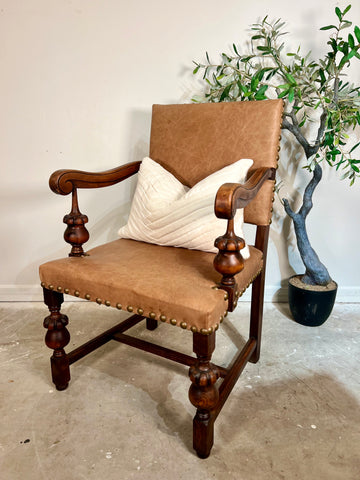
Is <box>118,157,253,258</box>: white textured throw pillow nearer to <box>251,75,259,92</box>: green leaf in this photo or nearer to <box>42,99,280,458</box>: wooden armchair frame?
<box>42,99,280,458</box>: wooden armchair frame

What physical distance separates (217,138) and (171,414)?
3.36 ft

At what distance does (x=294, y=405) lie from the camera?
1245 millimetres

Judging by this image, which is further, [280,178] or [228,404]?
[280,178]

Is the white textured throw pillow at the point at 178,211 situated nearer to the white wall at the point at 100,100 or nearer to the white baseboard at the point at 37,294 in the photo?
the white wall at the point at 100,100

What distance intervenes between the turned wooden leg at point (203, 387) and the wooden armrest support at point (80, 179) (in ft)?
2.15

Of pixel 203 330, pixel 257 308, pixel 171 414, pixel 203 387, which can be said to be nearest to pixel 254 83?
pixel 257 308

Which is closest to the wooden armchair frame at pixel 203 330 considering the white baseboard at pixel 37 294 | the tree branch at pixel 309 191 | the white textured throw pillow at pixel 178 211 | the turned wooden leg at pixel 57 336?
the turned wooden leg at pixel 57 336

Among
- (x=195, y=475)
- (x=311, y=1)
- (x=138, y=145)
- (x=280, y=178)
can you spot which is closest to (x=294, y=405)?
(x=195, y=475)

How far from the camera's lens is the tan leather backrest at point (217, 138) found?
50.2 inches

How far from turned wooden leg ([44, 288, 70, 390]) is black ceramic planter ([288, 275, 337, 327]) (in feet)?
3.73

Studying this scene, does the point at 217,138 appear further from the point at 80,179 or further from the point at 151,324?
the point at 151,324

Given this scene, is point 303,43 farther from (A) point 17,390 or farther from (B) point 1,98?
(A) point 17,390

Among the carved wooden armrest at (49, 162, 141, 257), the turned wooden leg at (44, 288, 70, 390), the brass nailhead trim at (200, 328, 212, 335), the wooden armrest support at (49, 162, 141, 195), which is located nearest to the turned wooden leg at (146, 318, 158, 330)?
the turned wooden leg at (44, 288, 70, 390)

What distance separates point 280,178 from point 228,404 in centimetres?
119
